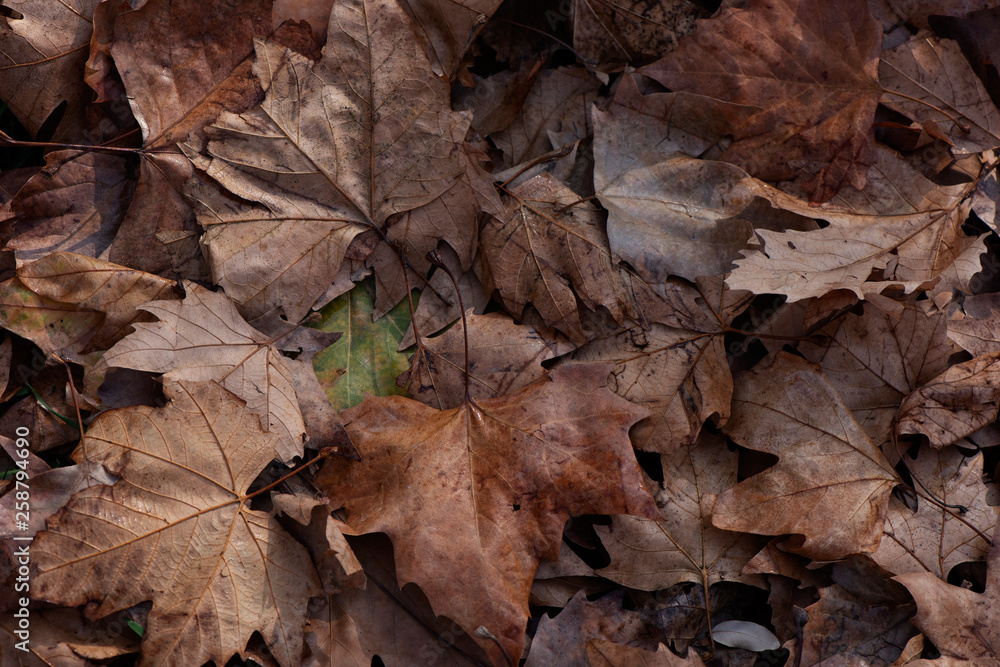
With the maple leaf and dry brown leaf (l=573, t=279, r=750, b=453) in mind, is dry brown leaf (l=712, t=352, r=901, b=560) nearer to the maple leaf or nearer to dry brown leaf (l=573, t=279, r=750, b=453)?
dry brown leaf (l=573, t=279, r=750, b=453)

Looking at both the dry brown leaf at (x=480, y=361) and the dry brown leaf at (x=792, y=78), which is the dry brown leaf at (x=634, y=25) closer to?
the dry brown leaf at (x=792, y=78)

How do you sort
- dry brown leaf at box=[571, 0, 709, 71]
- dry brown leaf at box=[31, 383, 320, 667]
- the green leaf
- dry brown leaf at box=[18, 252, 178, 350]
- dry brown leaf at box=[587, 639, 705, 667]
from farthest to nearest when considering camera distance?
1. dry brown leaf at box=[571, 0, 709, 71]
2. the green leaf
3. dry brown leaf at box=[18, 252, 178, 350]
4. dry brown leaf at box=[587, 639, 705, 667]
5. dry brown leaf at box=[31, 383, 320, 667]

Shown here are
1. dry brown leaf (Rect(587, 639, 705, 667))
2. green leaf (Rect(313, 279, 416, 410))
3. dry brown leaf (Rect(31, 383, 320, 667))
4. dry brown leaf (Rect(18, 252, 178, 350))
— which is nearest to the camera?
dry brown leaf (Rect(31, 383, 320, 667))

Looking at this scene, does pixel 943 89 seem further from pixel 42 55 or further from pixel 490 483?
pixel 42 55

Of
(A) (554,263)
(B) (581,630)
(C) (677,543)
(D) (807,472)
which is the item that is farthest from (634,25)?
(B) (581,630)

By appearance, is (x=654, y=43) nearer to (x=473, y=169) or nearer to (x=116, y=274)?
(x=473, y=169)

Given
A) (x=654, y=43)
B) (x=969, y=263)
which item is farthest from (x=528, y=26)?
(x=969, y=263)

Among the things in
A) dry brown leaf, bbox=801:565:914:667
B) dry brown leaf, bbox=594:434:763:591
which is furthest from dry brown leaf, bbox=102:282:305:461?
dry brown leaf, bbox=801:565:914:667
